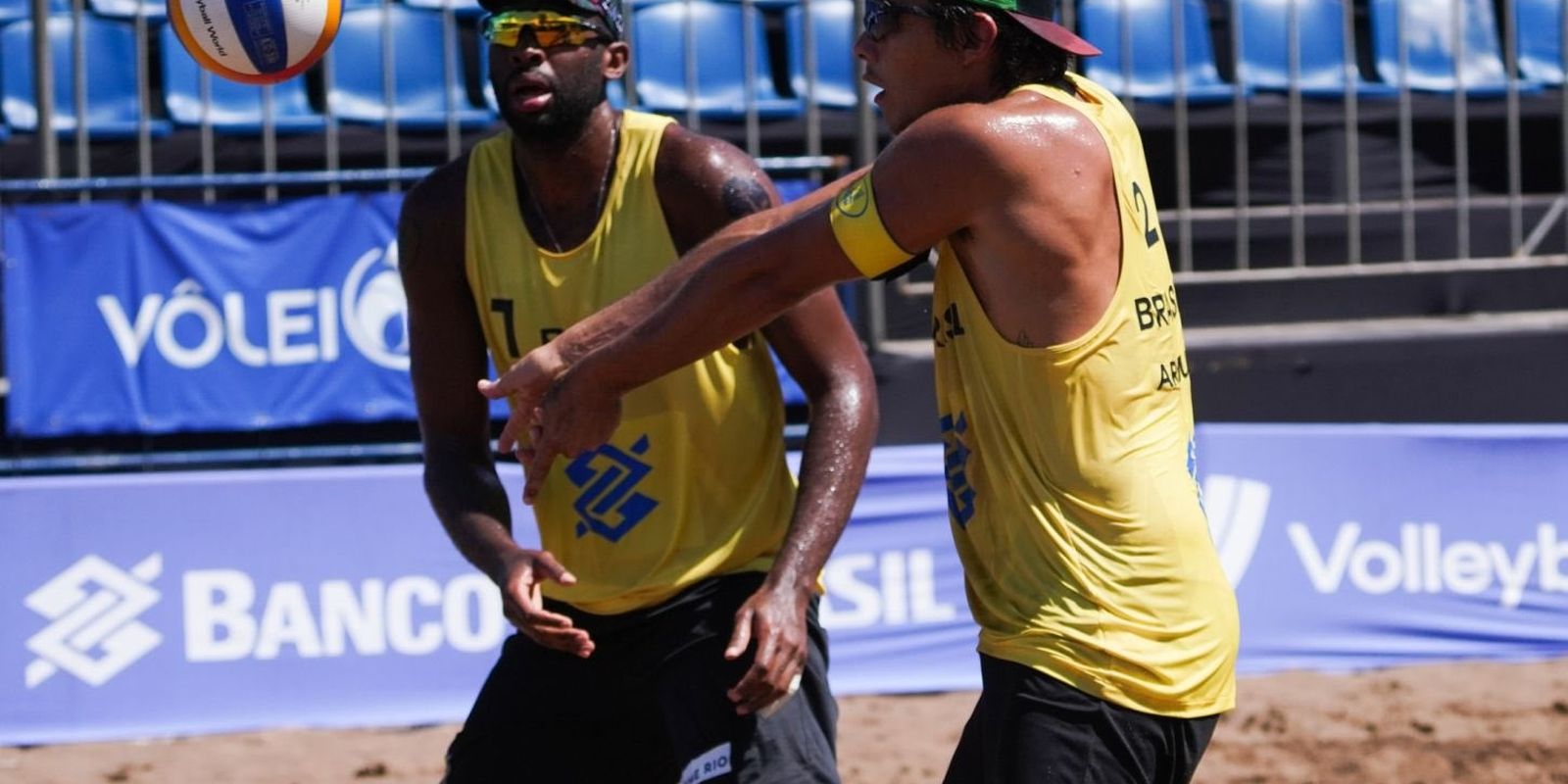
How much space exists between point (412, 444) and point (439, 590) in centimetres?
79

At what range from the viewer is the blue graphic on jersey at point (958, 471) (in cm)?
281

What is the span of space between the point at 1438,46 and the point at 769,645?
787 cm

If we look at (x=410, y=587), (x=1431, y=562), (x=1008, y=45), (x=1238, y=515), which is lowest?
(x=1431, y=562)

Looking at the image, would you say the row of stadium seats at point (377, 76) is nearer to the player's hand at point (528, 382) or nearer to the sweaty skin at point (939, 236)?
the player's hand at point (528, 382)

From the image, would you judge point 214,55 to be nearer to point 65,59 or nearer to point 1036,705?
point 1036,705

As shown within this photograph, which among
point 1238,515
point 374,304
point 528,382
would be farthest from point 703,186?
point 1238,515

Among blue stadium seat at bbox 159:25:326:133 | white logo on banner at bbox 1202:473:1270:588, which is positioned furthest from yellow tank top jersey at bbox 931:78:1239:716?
blue stadium seat at bbox 159:25:326:133

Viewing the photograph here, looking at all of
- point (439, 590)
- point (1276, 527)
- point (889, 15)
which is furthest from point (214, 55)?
point (1276, 527)

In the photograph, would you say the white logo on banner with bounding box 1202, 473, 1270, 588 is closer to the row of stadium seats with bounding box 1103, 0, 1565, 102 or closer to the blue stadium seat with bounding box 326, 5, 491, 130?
the row of stadium seats with bounding box 1103, 0, 1565, 102

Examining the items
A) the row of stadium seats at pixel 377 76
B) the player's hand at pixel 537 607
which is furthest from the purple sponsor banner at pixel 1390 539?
the player's hand at pixel 537 607

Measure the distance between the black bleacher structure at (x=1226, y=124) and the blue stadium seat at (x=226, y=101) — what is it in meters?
0.01

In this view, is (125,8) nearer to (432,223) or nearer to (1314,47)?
(1314,47)

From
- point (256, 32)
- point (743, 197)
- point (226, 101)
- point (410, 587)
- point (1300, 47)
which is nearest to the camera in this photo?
point (743, 197)

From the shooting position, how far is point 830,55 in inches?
368
